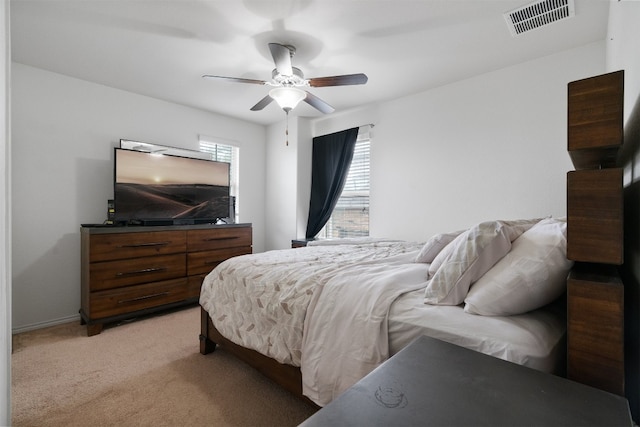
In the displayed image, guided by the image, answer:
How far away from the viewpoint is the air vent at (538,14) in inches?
76.9

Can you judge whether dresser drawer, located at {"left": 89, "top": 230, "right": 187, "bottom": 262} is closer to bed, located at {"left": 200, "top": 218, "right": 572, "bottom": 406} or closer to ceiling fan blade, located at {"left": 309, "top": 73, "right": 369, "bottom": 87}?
bed, located at {"left": 200, "top": 218, "right": 572, "bottom": 406}

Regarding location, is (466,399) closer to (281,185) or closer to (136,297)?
(136,297)

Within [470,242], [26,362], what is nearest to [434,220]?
[470,242]

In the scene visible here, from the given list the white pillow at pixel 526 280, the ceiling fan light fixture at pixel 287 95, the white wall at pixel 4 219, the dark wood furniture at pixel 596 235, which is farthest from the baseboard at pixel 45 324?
the dark wood furniture at pixel 596 235

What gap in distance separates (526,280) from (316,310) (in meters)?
0.88

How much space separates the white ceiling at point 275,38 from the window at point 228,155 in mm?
1051

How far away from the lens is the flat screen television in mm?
3057

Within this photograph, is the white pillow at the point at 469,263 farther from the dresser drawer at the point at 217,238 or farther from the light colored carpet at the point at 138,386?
the dresser drawer at the point at 217,238

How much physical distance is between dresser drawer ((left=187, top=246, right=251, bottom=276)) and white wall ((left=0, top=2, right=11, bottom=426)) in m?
2.10

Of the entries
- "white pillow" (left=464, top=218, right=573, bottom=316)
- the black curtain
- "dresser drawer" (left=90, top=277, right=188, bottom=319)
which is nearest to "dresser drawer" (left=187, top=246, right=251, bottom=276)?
"dresser drawer" (left=90, top=277, right=188, bottom=319)

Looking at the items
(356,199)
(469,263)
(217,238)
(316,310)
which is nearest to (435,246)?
(469,263)

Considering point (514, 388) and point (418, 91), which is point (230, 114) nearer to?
point (418, 91)

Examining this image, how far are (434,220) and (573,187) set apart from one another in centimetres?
257

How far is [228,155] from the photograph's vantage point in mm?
4430
